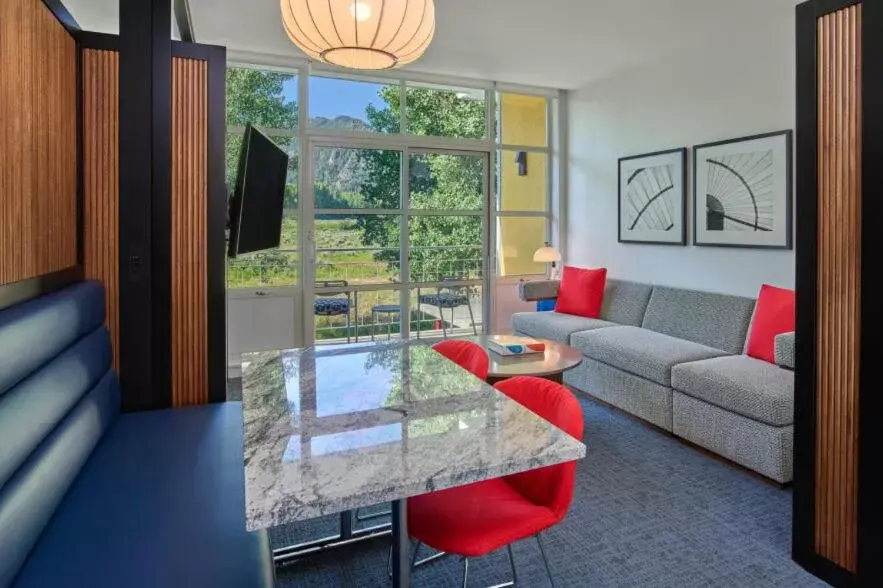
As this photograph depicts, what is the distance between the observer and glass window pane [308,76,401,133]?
209 inches

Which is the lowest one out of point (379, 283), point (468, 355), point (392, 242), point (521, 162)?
point (468, 355)

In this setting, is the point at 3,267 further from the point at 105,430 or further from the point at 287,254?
the point at 287,254

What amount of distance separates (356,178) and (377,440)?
14.7 feet

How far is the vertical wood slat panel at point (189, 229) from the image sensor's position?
2590 millimetres

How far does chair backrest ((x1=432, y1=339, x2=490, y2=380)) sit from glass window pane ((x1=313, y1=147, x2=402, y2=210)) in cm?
320

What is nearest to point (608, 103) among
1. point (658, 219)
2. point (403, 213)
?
point (658, 219)

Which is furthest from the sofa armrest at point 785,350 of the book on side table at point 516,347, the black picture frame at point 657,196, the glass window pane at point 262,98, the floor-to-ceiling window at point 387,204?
the glass window pane at point 262,98

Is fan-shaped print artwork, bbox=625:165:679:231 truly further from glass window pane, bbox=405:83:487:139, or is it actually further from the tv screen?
the tv screen

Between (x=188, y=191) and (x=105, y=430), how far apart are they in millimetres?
1102

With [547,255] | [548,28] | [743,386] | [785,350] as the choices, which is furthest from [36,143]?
[547,255]

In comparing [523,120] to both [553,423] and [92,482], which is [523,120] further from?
[92,482]

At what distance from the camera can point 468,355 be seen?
2.50 metres

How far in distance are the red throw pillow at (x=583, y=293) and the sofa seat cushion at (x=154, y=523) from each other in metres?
3.72

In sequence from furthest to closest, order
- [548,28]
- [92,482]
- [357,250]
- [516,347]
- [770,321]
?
[357,250]
[548,28]
[516,347]
[770,321]
[92,482]
